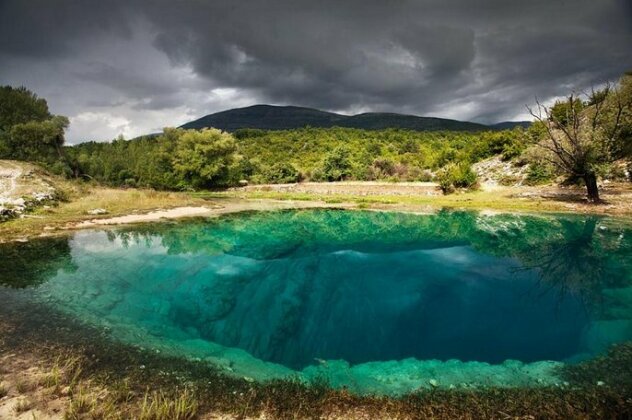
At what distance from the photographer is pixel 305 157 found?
78438 millimetres

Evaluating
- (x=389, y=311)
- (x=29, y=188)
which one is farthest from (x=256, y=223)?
(x=29, y=188)

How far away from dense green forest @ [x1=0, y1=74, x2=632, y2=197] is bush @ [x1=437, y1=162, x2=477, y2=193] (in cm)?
11

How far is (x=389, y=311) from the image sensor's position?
11102mm

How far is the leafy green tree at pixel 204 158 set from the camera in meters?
53.4

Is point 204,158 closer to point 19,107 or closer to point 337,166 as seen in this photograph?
point 337,166

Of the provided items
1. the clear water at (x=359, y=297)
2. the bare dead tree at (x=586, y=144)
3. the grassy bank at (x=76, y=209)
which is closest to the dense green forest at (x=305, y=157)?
the bare dead tree at (x=586, y=144)

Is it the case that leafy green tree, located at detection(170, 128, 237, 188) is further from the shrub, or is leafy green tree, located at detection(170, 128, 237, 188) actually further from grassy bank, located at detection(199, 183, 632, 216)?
grassy bank, located at detection(199, 183, 632, 216)

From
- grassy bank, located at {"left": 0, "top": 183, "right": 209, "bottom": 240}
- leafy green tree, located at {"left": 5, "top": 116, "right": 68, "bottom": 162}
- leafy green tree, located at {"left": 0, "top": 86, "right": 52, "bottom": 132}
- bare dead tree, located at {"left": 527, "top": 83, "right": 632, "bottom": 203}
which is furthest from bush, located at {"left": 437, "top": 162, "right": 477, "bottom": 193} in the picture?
leafy green tree, located at {"left": 0, "top": 86, "right": 52, "bottom": 132}

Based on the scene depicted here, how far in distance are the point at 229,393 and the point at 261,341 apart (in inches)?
115

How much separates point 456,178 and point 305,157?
4514 centimetres

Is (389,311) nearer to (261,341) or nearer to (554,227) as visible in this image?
(261,341)

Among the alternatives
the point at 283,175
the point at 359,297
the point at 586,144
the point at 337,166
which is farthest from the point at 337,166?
the point at 359,297

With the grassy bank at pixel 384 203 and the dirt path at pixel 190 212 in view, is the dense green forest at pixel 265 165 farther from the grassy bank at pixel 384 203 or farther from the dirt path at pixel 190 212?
the dirt path at pixel 190 212

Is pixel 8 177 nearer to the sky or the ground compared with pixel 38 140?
nearer to the ground
